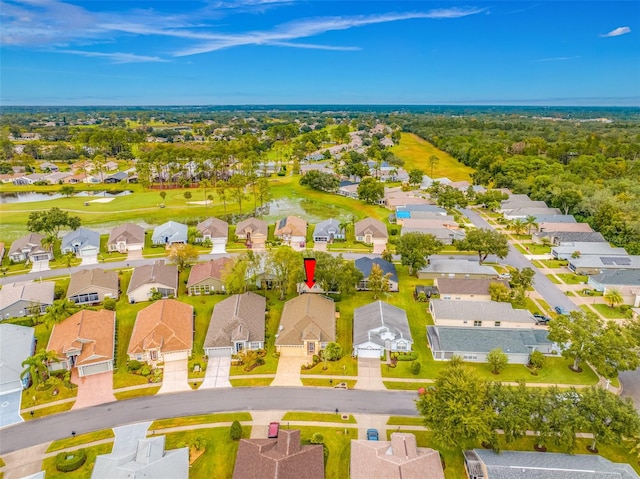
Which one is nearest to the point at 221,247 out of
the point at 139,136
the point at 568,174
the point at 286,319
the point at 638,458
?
the point at 286,319

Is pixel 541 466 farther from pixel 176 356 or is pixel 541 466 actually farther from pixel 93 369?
pixel 93 369

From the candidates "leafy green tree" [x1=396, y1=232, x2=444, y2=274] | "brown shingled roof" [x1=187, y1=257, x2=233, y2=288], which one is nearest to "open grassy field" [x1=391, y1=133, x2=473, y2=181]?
"leafy green tree" [x1=396, y1=232, x2=444, y2=274]

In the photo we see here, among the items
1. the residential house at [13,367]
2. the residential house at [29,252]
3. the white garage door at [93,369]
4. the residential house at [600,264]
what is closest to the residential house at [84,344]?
the white garage door at [93,369]

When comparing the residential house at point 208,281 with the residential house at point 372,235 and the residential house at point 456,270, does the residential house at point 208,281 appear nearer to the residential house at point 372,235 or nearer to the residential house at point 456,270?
the residential house at point 372,235

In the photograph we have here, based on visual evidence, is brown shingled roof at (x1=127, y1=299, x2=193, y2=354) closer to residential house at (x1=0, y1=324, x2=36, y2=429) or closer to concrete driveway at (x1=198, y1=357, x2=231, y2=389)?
concrete driveway at (x1=198, y1=357, x2=231, y2=389)

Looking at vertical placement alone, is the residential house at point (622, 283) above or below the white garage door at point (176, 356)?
above

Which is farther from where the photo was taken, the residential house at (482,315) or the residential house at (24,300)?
the residential house at (24,300)

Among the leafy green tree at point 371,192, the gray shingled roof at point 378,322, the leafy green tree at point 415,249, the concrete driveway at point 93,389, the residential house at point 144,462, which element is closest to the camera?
the residential house at point 144,462
